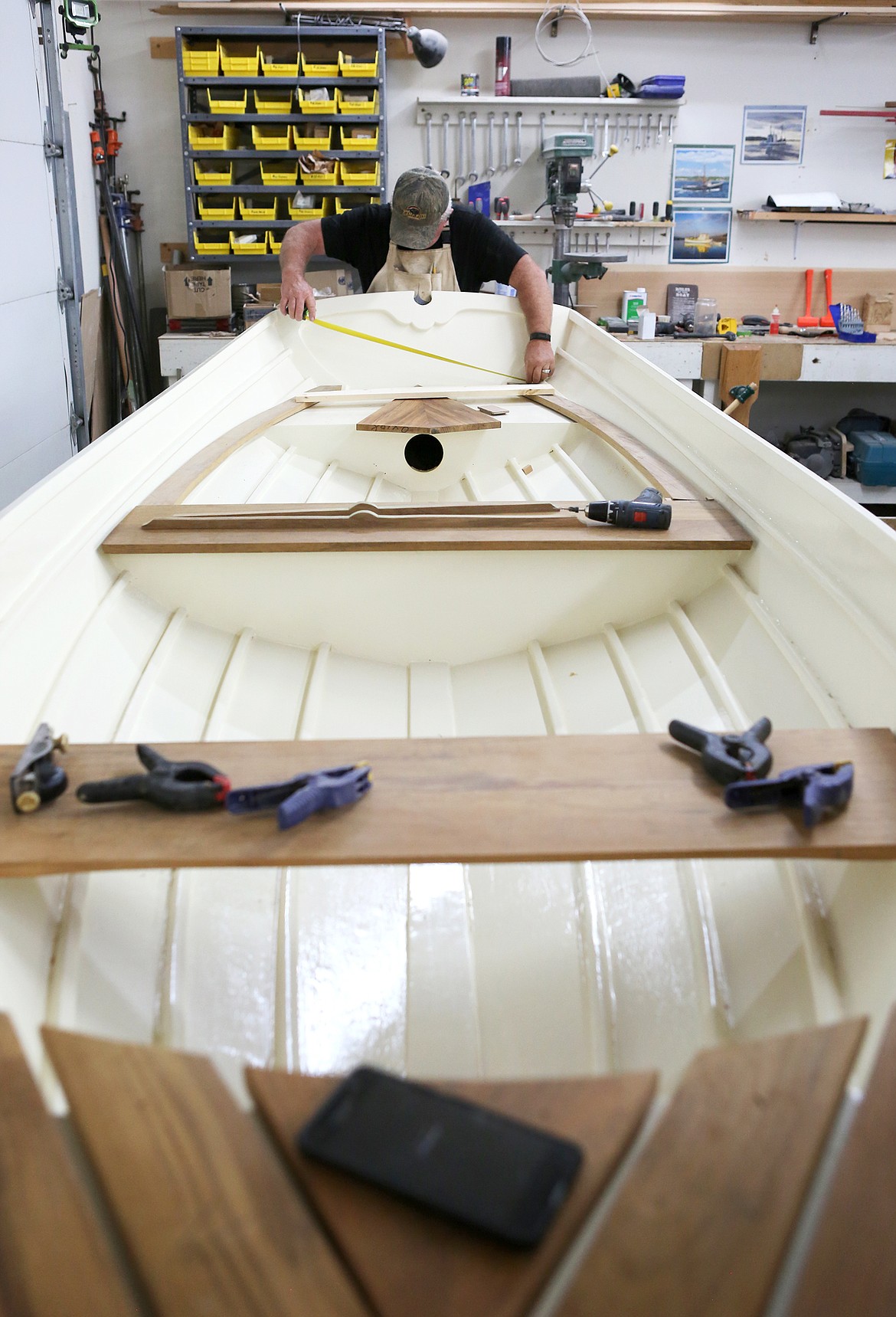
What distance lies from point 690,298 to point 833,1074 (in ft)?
18.4

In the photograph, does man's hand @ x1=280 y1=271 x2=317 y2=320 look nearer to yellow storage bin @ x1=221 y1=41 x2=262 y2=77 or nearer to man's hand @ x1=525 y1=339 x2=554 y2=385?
→ man's hand @ x1=525 y1=339 x2=554 y2=385

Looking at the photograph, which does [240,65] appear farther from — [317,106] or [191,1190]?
[191,1190]

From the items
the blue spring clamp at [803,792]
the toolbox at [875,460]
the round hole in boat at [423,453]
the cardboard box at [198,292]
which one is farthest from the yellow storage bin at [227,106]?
the blue spring clamp at [803,792]

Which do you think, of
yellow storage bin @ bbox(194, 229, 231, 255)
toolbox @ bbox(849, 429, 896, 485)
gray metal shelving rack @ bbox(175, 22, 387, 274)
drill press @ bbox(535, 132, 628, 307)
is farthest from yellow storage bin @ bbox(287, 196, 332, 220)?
toolbox @ bbox(849, 429, 896, 485)

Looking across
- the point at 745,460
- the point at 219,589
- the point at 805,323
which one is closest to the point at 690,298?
the point at 805,323

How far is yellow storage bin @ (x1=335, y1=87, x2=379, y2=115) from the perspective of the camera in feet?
17.2

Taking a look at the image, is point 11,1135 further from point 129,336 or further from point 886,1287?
point 129,336

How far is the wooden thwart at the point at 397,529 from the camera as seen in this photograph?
1745 millimetres

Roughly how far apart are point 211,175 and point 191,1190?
5.81 meters

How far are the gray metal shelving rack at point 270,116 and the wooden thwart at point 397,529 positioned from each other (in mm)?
4200

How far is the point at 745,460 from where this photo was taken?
1.94m

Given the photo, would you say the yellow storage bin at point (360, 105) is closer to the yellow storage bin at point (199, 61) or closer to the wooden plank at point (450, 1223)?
the yellow storage bin at point (199, 61)

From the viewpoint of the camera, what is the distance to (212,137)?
5.40m

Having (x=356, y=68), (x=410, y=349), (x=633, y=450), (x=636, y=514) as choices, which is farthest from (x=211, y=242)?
(x=636, y=514)
